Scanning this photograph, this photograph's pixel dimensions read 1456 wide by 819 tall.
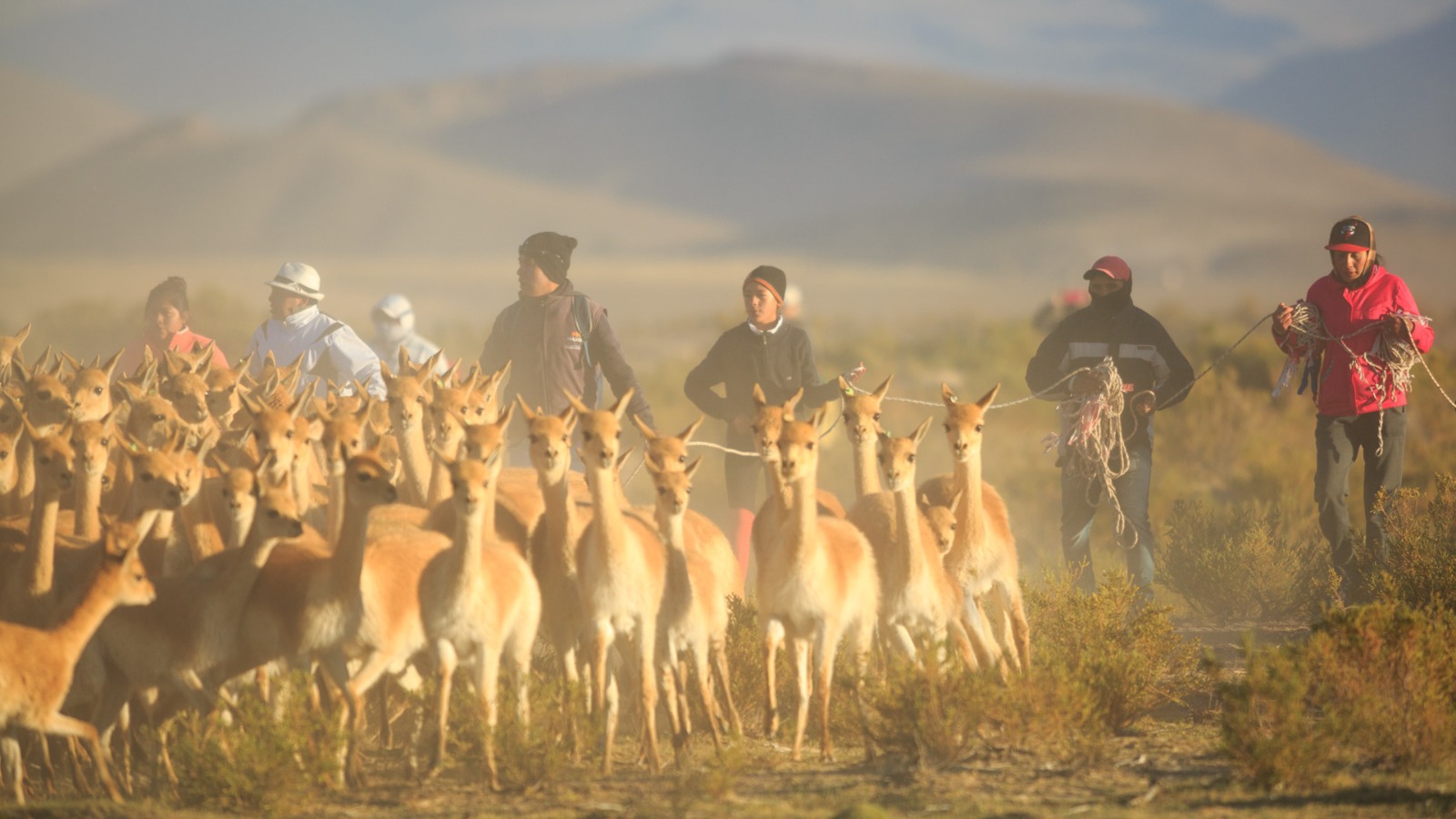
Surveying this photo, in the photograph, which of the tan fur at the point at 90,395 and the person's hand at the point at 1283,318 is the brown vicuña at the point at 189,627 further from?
the person's hand at the point at 1283,318

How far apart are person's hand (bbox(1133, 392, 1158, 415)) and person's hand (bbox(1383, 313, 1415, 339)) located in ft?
4.85

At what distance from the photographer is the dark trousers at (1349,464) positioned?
10539 mm

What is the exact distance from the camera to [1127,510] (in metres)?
10.7

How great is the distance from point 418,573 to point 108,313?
1177 inches

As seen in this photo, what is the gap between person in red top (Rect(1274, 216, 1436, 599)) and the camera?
409 inches

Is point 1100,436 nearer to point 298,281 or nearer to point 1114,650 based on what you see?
point 1114,650

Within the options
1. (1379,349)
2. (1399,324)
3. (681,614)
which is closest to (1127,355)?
(1379,349)

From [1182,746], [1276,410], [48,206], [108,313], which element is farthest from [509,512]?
[48,206]

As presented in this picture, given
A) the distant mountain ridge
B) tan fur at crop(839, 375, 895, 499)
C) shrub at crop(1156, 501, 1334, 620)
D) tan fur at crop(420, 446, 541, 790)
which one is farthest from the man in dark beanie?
the distant mountain ridge

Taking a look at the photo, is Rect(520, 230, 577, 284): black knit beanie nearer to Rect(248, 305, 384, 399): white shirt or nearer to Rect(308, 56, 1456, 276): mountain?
Rect(248, 305, 384, 399): white shirt

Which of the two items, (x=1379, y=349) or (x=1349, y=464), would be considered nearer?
(x=1379, y=349)

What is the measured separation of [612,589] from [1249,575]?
248 inches

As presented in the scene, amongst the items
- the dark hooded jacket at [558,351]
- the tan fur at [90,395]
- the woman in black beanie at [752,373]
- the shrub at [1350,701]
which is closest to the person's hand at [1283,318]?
the shrub at [1350,701]

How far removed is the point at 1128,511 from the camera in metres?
10.7
